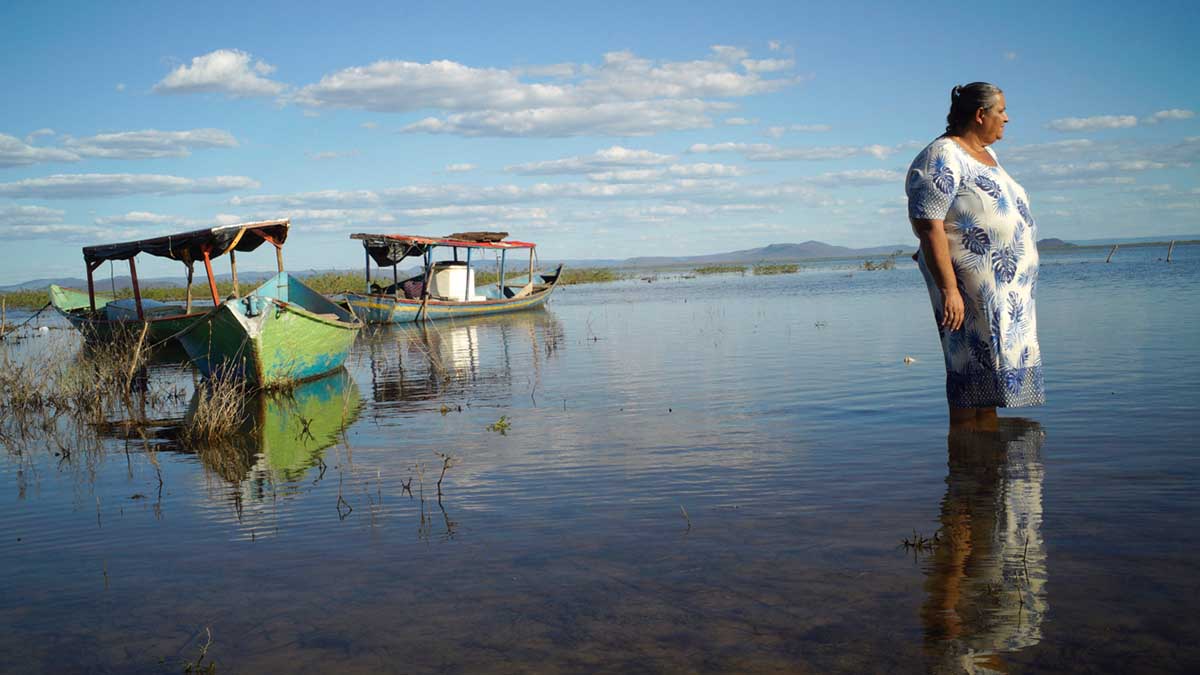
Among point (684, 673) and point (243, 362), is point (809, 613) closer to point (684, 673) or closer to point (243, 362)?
point (684, 673)

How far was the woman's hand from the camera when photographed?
5.03 metres

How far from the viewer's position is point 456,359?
653 inches

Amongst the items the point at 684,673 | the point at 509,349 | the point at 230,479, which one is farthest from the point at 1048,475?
the point at 509,349

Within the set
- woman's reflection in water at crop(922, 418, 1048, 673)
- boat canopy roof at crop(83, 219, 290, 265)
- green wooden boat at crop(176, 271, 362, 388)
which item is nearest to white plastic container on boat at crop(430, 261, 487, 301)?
boat canopy roof at crop(83, 219, 290, 265)

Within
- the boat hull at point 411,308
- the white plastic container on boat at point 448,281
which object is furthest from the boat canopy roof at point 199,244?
the white plastic container on boat at point 448,281

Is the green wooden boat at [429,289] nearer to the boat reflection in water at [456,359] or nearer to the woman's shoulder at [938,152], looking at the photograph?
the boat reflection in water at [456,359]

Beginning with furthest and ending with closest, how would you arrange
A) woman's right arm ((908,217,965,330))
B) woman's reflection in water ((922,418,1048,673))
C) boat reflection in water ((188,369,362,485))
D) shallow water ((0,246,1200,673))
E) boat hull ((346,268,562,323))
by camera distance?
boat hull ((346,268,562,323)) < boat reflection in water ((188,369,362,485)) < woman's right arm ((908,217,965,330)) < shallow water ((0,246,1200,673)) < woman's reflection in water ((922,418,1048,673))

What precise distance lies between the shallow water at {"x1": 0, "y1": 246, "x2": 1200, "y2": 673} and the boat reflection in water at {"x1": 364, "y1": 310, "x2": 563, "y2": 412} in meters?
1.50

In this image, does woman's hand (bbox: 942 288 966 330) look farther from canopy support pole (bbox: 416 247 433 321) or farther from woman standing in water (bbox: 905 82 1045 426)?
canopy support pole (bbox: 416 247 433 321)

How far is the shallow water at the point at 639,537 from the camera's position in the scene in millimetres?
3453

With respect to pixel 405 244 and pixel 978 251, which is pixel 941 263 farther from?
pixel 405 244

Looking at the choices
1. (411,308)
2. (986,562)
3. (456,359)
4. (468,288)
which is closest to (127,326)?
(456,359)

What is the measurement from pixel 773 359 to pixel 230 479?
8124mm

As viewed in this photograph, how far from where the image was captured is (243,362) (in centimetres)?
1191
